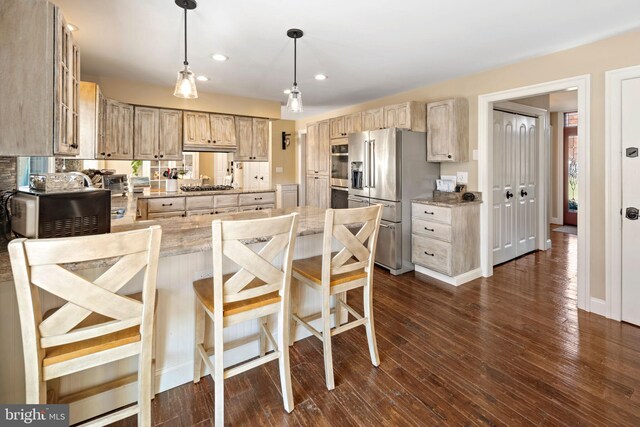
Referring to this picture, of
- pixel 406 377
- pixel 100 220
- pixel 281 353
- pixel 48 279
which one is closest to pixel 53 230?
pixel 100 220

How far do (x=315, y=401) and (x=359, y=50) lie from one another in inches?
119

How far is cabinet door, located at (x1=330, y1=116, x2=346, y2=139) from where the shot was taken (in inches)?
206

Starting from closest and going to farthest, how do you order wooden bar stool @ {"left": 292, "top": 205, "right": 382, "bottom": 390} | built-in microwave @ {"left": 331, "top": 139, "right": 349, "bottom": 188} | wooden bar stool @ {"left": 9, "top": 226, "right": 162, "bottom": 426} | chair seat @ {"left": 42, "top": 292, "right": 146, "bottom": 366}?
1. wooden bar stool @ {"left": 9, "top": 226, "right": 162, "bottom": 426}
2. chair seat @ {"left": 42, "top": 292, "right": 146, "bottom": 366}
3. wooden bar stool @ {"left": 292, "top": 205, "right": 382, "bottom": 390}
4. built-in microwave @ {"left": 331, "top": 139, "right": 349, "bottom": 188}

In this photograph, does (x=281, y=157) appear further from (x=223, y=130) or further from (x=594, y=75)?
(x=594, y=75)

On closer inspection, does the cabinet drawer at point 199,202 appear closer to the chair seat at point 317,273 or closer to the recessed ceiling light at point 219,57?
the recessed ceiling light at point 219,57

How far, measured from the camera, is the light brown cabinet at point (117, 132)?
4.18m

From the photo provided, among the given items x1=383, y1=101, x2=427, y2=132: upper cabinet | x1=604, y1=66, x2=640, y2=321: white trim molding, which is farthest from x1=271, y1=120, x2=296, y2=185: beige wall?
x1=604, y1=66, x2=640, y2=321: white trim molding

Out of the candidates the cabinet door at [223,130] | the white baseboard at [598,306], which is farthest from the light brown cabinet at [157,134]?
the white baseboard at [598,306]

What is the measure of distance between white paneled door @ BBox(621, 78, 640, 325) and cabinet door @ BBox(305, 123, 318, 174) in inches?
162

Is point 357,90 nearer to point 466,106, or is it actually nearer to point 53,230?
point 466,106

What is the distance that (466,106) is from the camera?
396cm

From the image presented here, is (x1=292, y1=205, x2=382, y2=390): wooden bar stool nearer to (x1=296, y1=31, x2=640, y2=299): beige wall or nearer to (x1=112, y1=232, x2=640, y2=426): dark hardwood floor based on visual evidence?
(x1=112, y1=232, x2=640, y2=426): dark hardwood floor

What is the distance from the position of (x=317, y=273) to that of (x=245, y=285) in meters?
0.55

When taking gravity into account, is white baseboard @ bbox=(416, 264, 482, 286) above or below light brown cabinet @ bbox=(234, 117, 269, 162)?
below
